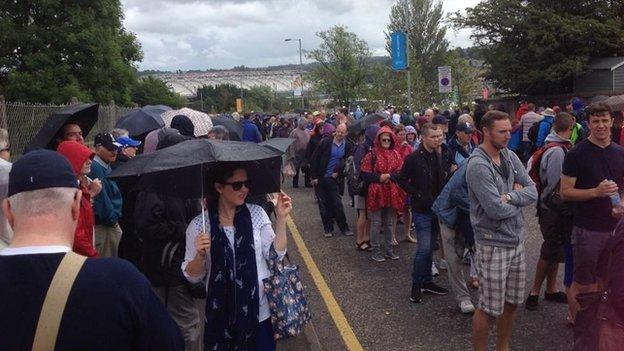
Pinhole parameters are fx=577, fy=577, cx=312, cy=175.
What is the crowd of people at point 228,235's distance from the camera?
1757 millimetres

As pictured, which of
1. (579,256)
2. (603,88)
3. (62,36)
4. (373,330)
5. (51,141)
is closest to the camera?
(579,256)

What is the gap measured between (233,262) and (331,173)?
20.1ft

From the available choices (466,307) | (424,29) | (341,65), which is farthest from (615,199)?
(424,29)

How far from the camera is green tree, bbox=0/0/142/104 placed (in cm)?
2800

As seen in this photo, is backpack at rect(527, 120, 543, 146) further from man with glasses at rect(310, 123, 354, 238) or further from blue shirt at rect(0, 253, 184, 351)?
blue shirt at rect(0, 253, 184, 351)

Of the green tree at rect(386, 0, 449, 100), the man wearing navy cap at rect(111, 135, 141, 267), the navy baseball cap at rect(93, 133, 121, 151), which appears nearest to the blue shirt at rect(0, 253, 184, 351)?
the man wearing navy cap at rect(111, 135, 141, 267)

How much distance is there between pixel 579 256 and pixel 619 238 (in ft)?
6.46

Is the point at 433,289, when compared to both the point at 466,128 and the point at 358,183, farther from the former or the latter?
the point at 358,183

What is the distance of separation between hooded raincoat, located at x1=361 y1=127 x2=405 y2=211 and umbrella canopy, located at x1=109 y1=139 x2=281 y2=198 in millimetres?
4105

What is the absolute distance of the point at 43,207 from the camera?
1.82m

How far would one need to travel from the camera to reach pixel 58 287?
1.69m

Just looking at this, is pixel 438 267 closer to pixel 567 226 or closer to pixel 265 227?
pixel 567 226

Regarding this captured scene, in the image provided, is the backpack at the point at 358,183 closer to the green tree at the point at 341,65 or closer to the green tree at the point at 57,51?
the green tree at the point at 57,51

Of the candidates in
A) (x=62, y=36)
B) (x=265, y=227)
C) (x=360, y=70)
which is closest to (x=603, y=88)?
(x=360, y=70)
